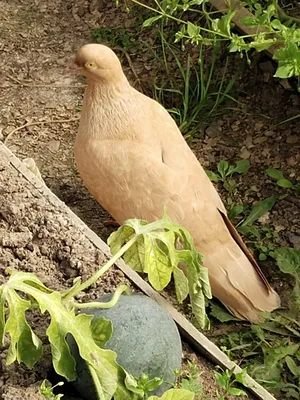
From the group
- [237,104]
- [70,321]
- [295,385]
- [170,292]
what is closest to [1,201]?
[70,321]

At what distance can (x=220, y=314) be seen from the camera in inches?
105

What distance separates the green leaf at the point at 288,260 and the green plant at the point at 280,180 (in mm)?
325

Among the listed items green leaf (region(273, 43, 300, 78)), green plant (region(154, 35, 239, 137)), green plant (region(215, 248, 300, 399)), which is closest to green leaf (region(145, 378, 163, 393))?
green plant (region(215, 248, 300, 399))

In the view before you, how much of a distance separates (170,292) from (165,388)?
0.96 meters

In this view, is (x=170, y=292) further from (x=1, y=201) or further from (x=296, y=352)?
(x=1, y=201)

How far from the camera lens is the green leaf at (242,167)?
10.2ft

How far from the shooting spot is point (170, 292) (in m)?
2.73

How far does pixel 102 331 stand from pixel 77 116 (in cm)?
190

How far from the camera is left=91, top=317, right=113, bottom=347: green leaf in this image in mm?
1612

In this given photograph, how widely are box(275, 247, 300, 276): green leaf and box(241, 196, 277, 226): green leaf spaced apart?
0.20m

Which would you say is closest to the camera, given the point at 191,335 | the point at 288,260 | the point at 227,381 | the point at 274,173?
the point at 227,381

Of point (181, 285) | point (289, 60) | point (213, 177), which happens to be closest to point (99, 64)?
point (289, 60)

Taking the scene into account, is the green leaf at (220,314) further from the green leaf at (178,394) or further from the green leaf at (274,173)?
the green leaf at (178,394)

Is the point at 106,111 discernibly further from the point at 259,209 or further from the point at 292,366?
the point at 292,366
